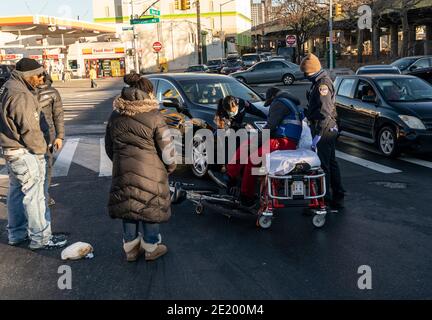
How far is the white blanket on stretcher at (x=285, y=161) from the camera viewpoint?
5.47m

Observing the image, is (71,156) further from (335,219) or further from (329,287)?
(329,287)

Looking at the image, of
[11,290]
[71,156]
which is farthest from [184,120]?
[11,290]

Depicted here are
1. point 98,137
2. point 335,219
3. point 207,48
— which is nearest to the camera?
point 335,219

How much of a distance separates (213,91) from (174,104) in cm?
105

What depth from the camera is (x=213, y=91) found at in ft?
30.6

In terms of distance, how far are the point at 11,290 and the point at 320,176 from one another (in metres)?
3.33

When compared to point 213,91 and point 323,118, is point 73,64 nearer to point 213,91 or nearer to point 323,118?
point 213,91

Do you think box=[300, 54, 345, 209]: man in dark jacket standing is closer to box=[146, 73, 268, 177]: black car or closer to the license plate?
the license plate

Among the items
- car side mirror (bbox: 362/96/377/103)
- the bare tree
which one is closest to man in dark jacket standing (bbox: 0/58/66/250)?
car side mirror (bbox: 362/96/377/103)

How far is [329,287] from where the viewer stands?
421 centimetres

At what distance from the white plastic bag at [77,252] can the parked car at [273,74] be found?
2703cm

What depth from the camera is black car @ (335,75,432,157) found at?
30.6ft

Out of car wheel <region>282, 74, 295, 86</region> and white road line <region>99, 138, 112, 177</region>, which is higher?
car wheel <region>282, 74, 295, 86</region>

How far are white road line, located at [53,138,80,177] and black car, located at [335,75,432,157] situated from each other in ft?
20.1
